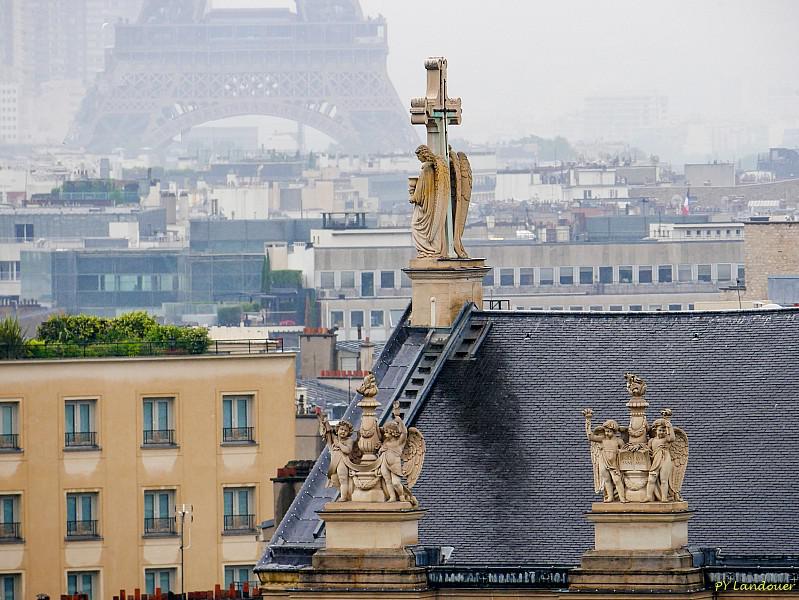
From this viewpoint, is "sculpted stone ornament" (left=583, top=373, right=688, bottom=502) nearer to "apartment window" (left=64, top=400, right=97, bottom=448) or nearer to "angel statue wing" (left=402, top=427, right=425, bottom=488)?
"angel statue wing" (left=402, top=427, right=425, bottom=488)

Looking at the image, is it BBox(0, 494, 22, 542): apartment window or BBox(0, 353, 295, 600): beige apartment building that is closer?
BBox(0, 353, 295, 600): beige apartment building

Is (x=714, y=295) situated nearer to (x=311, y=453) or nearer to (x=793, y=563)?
(x=311, y=453)

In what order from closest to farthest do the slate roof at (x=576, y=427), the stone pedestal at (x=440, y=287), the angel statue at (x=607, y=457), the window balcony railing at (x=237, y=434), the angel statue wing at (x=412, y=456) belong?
1. the angel statue at (x=607, y=457)
2. the angel statue wing at (x=412, y=456)
3. the slate roof at (x=576, y=427)
4. the stone pedestal at (x=440, y=287)
5. the window balcony railing at (x=237, y=434)

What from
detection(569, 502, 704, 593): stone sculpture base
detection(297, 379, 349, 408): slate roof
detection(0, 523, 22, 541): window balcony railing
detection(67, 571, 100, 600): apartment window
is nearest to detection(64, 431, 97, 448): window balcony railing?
detection(0, 523, 22, 541): window balcony railing

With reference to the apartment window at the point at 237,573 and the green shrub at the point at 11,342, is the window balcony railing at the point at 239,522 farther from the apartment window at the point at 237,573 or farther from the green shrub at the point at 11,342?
the green shrub at the point at 11,342

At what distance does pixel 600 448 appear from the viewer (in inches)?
1623

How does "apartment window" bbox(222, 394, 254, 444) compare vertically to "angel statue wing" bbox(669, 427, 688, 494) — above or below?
above

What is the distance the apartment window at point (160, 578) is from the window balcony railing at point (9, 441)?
3.43 metres

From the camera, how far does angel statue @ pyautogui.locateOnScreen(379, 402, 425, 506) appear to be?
42.2 meters

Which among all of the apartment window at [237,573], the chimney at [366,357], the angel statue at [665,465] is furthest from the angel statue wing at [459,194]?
the chimney at [366,357]

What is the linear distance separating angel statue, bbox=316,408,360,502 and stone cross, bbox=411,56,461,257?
642cm

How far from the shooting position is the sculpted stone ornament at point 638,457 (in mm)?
41094

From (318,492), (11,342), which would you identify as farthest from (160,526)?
(318,492)

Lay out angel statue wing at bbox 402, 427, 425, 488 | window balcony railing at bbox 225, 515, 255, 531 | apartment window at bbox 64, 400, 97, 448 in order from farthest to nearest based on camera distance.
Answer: window balcony railing at bbox 225, 515, 255, 531 < apartment window at bbox 64, 400, 97, 448 < angel statue wing at bbox 402, 427, 425, 488
